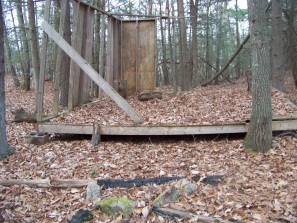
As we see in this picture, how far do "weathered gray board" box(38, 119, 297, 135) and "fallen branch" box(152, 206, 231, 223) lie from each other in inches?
102

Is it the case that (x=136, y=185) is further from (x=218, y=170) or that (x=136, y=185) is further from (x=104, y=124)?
(x=104, y=124)

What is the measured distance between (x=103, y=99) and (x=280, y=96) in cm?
572

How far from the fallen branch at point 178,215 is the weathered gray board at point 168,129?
2.59 metres

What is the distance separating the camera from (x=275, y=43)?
9992 millimetres

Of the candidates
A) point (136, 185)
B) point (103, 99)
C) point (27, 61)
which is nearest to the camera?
point (136, 185)

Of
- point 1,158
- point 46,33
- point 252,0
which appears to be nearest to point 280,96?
point 252,0

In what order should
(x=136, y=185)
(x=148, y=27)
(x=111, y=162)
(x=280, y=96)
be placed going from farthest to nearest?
(x=148, y=27) < (x=280, y=96) < (x=111, y=162) < (x=136, y=185)

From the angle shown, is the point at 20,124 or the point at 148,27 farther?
the point at 148,27

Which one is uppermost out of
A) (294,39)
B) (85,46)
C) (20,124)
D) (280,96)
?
(294,39)

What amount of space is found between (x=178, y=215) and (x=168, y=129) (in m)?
2.73

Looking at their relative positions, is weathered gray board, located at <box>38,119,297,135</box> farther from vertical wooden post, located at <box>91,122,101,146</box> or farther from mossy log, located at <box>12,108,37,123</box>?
mossy log, located at <box>12,108,37,123</box>

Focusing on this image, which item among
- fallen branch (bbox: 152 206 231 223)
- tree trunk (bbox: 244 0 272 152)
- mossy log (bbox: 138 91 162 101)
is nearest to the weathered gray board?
tree trunk (bbox: 244 0 272 152)

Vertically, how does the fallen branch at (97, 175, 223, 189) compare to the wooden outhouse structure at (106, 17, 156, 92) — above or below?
below

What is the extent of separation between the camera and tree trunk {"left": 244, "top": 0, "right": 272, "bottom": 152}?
16.5 feet
